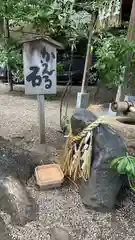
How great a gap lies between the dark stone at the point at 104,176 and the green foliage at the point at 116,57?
1.53 meters

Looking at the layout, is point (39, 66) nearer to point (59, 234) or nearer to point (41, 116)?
point (41, 116)

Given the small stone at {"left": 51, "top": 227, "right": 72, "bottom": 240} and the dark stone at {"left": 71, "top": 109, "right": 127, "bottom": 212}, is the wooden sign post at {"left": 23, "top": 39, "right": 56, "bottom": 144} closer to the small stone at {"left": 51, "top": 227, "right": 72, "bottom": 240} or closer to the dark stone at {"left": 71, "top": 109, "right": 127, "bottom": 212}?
the dark stone at {"left": 71, "top": 109, "right": 127, "bottom": 212}

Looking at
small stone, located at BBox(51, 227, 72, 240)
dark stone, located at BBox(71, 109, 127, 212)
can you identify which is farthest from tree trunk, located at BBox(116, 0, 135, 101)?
small stone, located at BBox(51, 227, 72, 240)

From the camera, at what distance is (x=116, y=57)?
12.9 ft

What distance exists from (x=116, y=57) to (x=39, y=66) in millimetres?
1217

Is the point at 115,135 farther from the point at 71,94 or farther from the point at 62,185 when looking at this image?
the point at 71,94

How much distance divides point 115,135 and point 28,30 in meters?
5.34

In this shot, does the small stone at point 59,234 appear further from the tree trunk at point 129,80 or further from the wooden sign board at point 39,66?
the tree trunk at point 129,80

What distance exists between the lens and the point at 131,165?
77.1 inches

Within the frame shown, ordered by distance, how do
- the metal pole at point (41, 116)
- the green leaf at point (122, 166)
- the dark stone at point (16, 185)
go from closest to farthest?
the green leaf at point (122, 166) → the dark stone at point (16, 185) → the metal pole at point (41, 116)

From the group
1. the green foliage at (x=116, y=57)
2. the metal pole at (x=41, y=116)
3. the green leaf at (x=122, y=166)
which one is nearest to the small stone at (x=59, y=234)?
the green leaf at (x=122, y=166)

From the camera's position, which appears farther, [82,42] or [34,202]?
[82,42]

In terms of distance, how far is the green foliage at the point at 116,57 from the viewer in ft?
11.9

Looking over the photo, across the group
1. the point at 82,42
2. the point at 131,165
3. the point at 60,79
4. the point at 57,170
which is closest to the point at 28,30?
the point at 82,42
